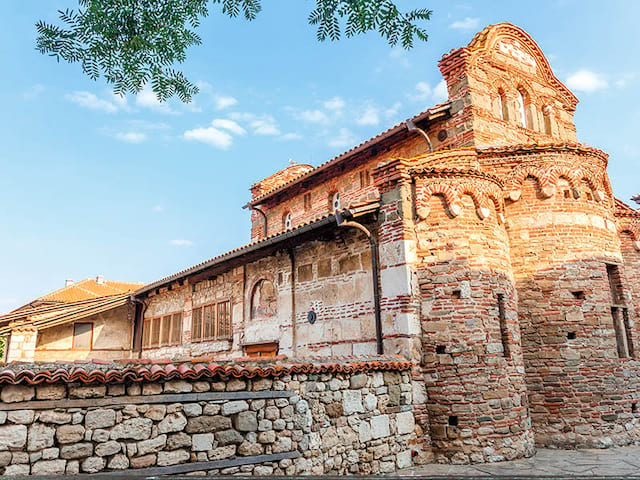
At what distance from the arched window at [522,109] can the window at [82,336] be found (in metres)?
15.2

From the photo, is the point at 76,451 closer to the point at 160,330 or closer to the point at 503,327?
the point at 503,327

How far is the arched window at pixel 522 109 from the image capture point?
38.4ft

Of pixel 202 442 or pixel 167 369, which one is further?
pixel 202 442

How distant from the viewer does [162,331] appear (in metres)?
16.0

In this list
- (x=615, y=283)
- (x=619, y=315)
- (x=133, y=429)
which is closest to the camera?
(x=133, y=429)

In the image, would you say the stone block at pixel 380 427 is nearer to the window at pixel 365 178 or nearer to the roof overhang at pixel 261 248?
the roof overhang at pixel 261 248

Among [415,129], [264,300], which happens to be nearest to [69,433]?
[264,300]

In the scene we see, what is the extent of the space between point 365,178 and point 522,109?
412 centimetres

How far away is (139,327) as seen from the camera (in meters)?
17.5

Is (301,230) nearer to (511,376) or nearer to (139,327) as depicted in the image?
(511,376)

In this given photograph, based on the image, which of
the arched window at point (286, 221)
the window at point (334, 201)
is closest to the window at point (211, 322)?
the arched window at point (286, 221)

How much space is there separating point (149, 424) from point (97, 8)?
386cm

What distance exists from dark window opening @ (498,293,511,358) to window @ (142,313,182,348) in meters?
9.87

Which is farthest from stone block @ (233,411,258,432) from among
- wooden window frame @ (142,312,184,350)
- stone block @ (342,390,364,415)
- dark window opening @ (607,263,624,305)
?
wooden window frame @ (142,312,184,350)
